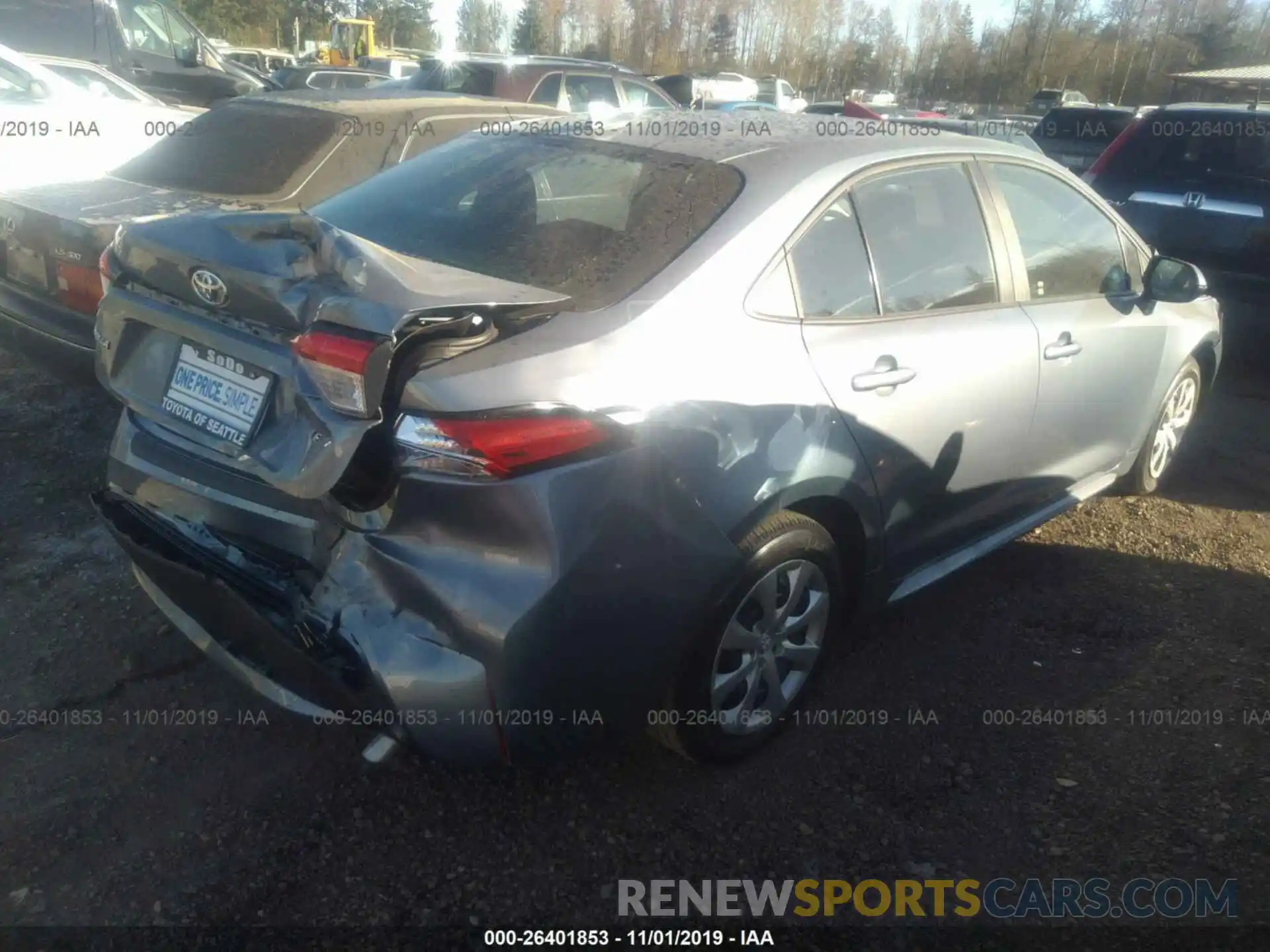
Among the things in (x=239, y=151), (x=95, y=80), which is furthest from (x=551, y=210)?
(x=95, y=80)

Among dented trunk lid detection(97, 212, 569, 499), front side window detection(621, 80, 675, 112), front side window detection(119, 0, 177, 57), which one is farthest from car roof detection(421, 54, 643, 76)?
dented trunk lid detection(97, 212, 569, 499)

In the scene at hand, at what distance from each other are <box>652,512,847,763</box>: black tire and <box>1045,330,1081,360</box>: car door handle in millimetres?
1168

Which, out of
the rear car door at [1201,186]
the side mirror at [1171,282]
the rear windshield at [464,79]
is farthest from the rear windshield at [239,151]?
the rear car door at [1201,186]

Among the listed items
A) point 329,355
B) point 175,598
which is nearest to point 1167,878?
point 329,355

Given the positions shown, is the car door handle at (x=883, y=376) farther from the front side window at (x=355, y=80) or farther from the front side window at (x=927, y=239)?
the front side window at (x=355, y=80)

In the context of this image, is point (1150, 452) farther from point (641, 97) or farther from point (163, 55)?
point (163, 55)

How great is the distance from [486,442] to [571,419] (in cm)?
19

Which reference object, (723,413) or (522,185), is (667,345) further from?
(522,185)

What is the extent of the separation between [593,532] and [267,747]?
1288 millimetres

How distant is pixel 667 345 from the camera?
2.34 meters

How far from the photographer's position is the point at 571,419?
2.15 meters

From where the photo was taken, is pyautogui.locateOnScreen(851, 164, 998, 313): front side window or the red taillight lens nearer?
pyautogui.locateOnScreen(851, 164, 998, 313): front side window

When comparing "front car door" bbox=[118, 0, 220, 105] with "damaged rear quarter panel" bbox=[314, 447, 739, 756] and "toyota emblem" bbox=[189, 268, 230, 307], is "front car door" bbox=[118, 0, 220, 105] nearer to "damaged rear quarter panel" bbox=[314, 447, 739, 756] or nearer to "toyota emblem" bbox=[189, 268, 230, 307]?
"toyota emblem" bbox=[189, 268, 230, 307]

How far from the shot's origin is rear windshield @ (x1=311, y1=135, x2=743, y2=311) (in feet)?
8.31
